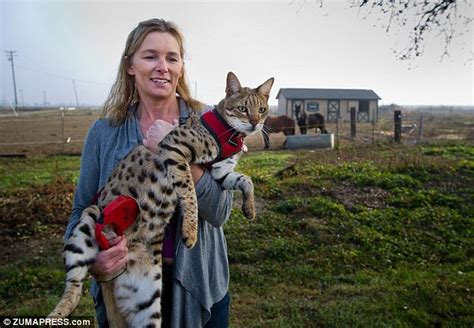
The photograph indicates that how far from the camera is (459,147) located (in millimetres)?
15797

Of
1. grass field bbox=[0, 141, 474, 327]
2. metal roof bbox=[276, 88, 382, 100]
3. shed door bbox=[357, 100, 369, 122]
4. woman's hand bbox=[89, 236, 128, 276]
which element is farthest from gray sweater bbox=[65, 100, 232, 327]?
shed door bbox=[357, 100, 369, 122]

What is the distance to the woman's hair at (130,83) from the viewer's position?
2457 millimetres

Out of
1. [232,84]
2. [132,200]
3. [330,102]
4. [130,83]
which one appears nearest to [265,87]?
[232,84]

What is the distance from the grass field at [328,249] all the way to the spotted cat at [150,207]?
2.34m

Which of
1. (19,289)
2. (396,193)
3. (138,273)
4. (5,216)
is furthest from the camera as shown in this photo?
(396,193)

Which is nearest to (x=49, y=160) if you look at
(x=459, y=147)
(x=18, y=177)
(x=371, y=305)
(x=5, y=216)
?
(x=18, y=177)

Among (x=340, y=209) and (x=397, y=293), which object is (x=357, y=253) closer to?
(x=397, y=293)

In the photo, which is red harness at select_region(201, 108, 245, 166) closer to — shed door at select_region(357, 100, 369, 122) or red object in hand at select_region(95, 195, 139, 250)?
red object in hand at select_region(95, 195, 139, 250)

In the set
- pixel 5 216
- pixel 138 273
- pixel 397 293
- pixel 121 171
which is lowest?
pixel 397 293

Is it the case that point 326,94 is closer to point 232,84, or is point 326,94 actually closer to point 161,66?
point 232,84

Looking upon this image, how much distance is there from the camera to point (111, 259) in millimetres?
2184

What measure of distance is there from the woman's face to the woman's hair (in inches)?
1.8

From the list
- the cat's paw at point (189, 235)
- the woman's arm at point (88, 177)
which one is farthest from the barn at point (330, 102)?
the cat's paw at point (189, 235)

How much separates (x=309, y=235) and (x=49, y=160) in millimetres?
10944
